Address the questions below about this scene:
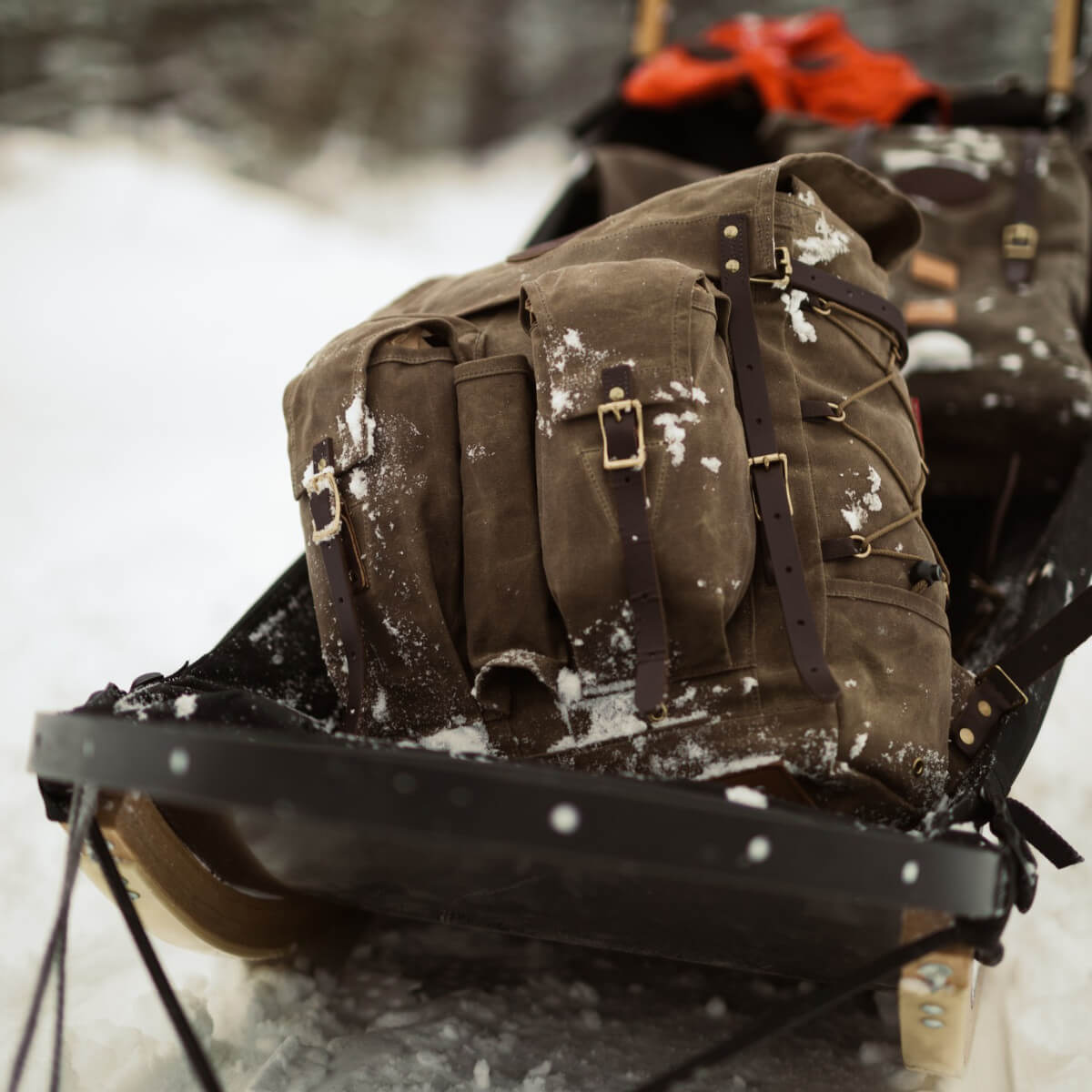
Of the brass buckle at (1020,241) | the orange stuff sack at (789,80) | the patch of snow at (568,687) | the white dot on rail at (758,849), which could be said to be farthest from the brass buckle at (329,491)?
the orange stuff sack at (789,80)

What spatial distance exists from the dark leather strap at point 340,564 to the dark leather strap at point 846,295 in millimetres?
474

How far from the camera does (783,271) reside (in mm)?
997

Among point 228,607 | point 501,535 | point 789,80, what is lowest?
point 228,607

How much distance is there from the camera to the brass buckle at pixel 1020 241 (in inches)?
59.1

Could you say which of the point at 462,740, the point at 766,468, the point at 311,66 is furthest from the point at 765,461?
the point at 311,66

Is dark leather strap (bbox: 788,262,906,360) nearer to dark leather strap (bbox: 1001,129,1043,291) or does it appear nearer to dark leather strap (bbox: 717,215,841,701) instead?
dark leather strap (bbox: 717,215,841,701)

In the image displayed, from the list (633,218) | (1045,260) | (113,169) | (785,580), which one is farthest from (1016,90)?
(113,169)

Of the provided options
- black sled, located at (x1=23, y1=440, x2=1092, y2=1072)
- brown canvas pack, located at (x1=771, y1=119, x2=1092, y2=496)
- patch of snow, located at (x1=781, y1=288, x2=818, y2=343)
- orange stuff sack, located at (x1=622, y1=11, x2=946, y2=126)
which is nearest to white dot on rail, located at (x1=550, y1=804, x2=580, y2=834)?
black sled, located at (x1=23, y1=440, x2=1092, y2=1072)

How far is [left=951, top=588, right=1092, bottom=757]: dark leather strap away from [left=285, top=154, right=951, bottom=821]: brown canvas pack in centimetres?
6

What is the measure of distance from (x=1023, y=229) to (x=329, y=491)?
1120mm

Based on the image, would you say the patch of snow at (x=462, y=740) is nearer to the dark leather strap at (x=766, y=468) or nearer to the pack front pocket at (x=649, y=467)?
the pack front pocket at (x=649, y=467)

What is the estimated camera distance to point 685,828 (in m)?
0.64

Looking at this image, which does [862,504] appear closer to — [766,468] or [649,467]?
[766,468]

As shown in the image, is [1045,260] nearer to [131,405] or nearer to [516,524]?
[516,524]
